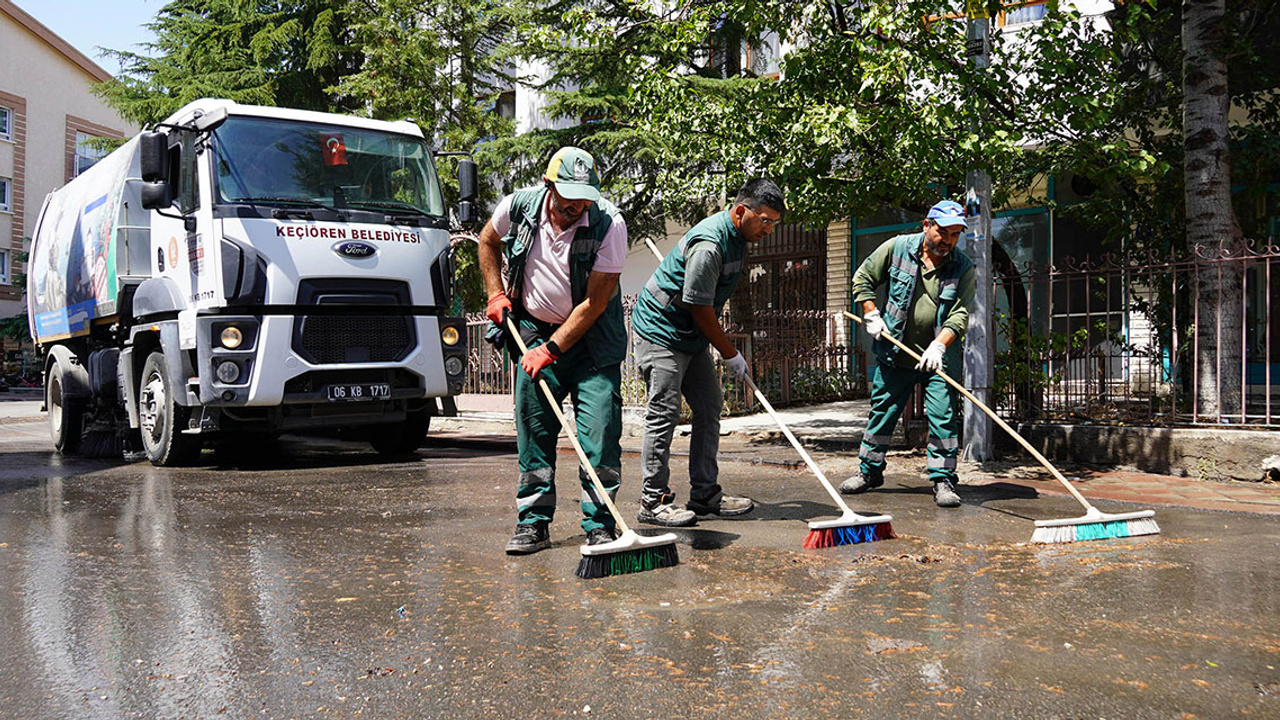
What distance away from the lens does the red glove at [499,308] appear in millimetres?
4852

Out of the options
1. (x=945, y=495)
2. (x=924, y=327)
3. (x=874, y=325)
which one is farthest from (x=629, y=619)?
(x=924, y=327)

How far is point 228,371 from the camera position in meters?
8.10

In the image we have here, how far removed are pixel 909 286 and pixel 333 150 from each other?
16.4 feet

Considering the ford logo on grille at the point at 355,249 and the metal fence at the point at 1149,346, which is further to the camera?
the ford logo on grille at the point at 355,249

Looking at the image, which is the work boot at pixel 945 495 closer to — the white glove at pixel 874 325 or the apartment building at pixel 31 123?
the white glove at pixel 874 325

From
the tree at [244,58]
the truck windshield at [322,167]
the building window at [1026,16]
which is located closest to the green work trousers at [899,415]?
the truck windshield at [322,167]

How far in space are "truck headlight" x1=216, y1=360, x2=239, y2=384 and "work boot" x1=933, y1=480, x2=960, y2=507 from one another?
5.29 metres

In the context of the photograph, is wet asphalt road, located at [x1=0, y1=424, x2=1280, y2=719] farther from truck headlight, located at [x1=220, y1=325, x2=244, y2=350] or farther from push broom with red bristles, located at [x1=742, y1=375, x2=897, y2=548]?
truck headlight, located at [x1=220, y1=325, x2=244, y2=350]

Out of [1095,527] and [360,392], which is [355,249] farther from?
[1095,527]

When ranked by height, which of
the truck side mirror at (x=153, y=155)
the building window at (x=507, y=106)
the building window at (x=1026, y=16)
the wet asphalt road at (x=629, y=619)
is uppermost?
the building window at (x=507, y=106)

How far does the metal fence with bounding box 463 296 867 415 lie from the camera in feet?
42.0

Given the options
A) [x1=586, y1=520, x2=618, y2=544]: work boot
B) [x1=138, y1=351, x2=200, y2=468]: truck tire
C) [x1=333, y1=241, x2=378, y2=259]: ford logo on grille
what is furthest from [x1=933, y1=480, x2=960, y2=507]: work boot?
[x1=138, y1=351, x2=200, y2=468]: truck tire

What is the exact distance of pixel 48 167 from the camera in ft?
117

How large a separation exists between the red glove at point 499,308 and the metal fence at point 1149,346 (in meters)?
5.18
